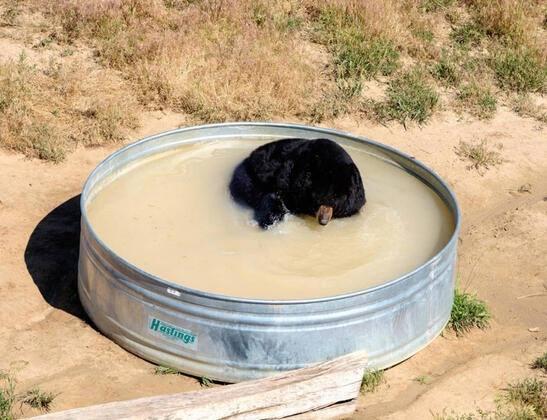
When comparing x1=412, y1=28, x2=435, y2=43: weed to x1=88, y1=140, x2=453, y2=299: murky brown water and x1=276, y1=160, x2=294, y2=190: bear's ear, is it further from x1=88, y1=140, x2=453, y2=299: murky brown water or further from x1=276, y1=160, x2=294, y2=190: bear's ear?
x1=276, y1=160, x2=294, y2=190: bear's ear

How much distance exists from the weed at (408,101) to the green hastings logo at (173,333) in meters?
4.49

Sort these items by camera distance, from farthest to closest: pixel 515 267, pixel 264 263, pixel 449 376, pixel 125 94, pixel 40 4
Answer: pixel 40 4 → pixel 125 94 → pixel 515 267 → pixel 264 263 → pixel 449 376

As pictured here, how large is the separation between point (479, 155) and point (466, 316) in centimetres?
283

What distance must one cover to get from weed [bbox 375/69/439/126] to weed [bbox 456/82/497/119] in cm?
35

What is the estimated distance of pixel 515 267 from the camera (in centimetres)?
750

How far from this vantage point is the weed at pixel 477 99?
32.1ft

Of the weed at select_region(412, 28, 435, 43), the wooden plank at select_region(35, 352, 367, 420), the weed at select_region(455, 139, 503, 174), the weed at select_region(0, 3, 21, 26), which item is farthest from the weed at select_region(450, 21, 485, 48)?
the wooden plank at select_region(35, 352, 367, 420)

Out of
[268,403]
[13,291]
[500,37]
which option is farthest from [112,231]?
[500,37]

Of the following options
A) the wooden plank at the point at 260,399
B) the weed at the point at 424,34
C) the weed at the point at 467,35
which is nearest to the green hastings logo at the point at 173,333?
the wooden plank at the point at 260,399

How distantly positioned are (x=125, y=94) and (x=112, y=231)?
2.98 m

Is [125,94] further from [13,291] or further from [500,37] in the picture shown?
[500,37]

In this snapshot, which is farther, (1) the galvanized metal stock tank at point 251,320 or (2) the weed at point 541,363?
(2) the weed at point 541,363

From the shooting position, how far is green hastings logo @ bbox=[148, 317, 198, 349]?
5531mm

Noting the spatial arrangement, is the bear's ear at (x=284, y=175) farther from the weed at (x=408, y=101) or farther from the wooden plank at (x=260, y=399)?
the weed at (x=408, y=101)
